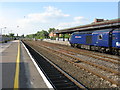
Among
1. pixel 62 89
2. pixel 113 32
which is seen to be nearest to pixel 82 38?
pixel 113 32

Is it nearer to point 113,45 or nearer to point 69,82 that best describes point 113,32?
point 113,45

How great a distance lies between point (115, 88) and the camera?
23.6 ft

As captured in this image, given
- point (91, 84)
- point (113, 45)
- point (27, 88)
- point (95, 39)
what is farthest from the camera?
point (95, 39)

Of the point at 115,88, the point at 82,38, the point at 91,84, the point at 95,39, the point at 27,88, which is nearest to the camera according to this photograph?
the point at 27,88

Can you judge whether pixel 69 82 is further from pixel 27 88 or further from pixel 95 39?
pixel 95 39

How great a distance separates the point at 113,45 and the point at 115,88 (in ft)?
39.4

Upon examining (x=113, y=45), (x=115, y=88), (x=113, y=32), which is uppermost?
(x=113, y=32)

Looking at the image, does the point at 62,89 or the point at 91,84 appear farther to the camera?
the point at 91,84

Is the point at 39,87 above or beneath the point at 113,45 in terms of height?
beneath

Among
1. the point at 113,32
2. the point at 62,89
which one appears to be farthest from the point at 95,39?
the point at 62,89

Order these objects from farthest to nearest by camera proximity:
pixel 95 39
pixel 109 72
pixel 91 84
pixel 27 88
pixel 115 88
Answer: pixel 95 39, pixel 109 72, pixel 91 84, pixel 115 88, pixel 27 88

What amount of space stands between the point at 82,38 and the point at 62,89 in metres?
20.9

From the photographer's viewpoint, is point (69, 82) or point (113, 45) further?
point (113, 45)

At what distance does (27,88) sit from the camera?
22.2 ft
